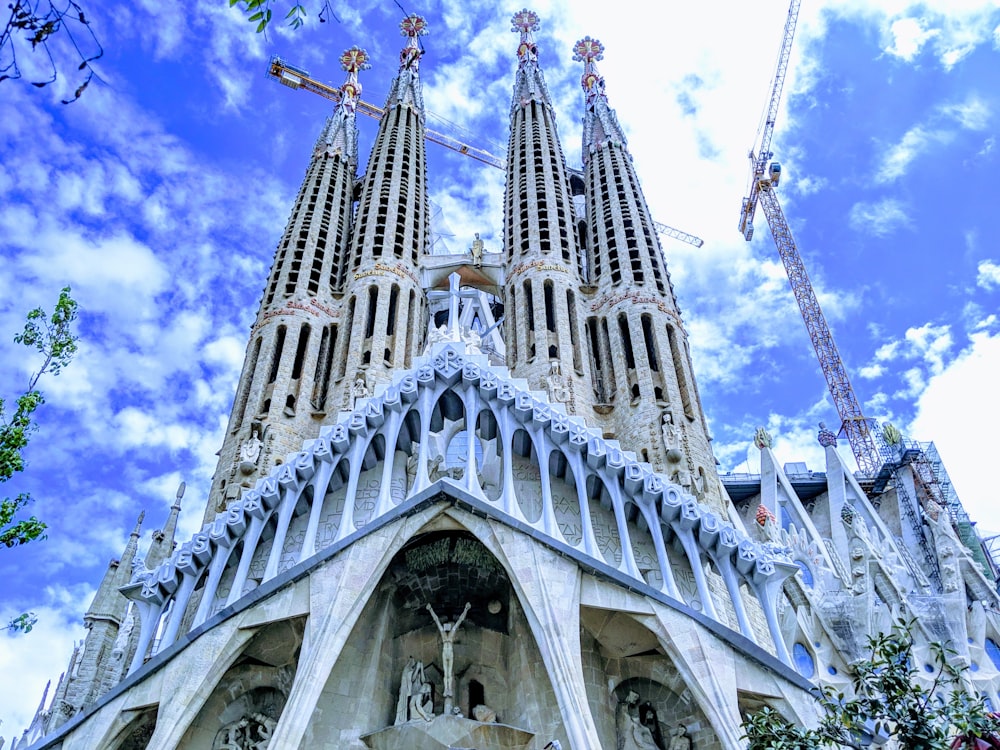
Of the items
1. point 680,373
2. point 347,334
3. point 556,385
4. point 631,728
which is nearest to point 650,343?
point 680,373

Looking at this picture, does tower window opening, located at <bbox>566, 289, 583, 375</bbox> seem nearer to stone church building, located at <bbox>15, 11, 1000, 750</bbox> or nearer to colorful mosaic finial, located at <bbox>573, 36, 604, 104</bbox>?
stone church building, located at <bbox>15, 11, 1000, 750</bbox>

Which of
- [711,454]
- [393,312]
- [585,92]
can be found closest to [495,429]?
[711,454]

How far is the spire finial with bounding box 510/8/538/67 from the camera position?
38.5m

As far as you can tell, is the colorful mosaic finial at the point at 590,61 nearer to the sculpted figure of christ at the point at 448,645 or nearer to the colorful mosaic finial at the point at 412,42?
the colorful mosaic finial at the point at 412,42

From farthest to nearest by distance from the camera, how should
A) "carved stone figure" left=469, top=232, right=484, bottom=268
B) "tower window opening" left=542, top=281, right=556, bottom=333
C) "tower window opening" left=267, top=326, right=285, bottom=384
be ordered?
"carved stone figure" left=469, top=232, right=484, bottom=268, "tower window opening" left=542, top=281, right=556, bottom=333, "tower window opening" left=267, top=326, right=285, bottom=384

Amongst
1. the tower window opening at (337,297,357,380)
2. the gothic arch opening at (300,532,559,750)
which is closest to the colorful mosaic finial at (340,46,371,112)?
the tower window opening at (337,297,357,380)

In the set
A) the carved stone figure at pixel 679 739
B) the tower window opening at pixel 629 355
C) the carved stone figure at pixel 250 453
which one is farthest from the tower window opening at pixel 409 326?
the carved stone figure at pixel 679 739

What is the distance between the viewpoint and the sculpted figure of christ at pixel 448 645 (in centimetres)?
1533

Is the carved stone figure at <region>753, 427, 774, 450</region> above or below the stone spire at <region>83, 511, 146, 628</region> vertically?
above

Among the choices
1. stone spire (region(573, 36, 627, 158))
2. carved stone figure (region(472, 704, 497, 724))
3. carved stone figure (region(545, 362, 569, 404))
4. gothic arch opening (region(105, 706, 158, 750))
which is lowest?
gothic arch opening (region(105, 706, 158, 750))

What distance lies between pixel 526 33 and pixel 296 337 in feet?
75.4

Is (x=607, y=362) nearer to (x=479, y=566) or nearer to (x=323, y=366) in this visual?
(x=323, y=366)

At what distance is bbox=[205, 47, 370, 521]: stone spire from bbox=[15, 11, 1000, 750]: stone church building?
0.10 metres

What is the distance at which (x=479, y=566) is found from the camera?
650 inches
